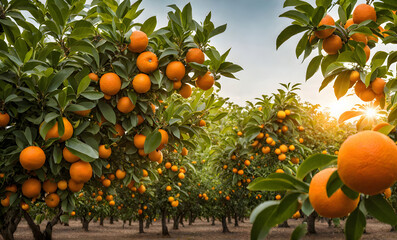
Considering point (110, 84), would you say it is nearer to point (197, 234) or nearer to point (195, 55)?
point (195, 55)

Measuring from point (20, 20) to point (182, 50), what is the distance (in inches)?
51.4

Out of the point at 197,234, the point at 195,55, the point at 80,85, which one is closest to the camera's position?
the point at 80,85

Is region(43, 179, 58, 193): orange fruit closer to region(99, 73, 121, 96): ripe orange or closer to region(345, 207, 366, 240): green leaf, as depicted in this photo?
region(99, 73, 121, 96): ripe orange

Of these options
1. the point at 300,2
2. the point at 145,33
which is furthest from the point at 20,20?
the point at 300,2

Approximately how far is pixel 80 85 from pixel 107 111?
0.34 meters

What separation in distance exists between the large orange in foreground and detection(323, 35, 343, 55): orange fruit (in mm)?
970

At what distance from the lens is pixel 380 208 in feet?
2.26

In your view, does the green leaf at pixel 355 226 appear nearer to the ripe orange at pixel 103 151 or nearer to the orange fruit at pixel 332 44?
the orange fruit at pixel 332 44

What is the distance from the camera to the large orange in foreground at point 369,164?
57 cm

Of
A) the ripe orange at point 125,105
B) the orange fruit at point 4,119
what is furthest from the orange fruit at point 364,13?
the orange fruit at point 4,119

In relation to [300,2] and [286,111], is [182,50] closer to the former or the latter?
[300,2]

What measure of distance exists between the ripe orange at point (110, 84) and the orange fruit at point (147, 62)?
0.71ft

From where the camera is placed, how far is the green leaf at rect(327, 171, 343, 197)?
0.63 m

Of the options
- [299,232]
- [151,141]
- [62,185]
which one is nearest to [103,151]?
[62,185]
